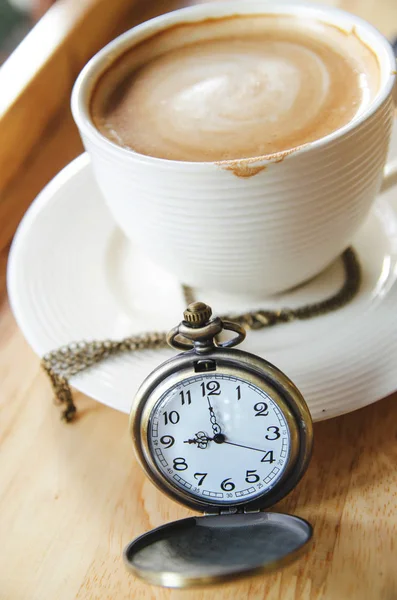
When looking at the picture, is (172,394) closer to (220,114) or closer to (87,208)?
(220,114)

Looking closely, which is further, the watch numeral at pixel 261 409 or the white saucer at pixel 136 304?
the white saucer at pixel 136 304

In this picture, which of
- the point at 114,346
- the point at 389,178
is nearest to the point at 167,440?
the point at 114,346

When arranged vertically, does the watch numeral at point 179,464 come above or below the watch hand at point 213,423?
below

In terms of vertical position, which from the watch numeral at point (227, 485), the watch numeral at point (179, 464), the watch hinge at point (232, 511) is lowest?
the watch hinge at point (232, 511)

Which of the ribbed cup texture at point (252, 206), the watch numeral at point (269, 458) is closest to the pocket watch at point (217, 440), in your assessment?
the watch numeral at point (269, 458)

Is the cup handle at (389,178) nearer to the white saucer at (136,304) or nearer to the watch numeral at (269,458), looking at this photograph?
the white saucer at (136,304)

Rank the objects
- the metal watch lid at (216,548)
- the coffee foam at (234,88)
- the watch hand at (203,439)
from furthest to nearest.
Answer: the coffee foam at (234,88), the watch hand at (203,439), the metal watch lid at (216,548)

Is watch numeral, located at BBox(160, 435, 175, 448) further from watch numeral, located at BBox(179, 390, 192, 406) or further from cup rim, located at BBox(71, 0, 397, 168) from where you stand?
cup rim, located at BBox(71, 0, 397, 168)
